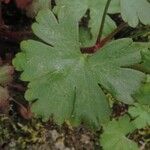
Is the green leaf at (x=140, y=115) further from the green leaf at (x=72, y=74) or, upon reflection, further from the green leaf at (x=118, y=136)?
the green leaf at (x=72, y=74)

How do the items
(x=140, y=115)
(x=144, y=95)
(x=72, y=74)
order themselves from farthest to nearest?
(x=140, y=115) → (x=144, y=95) → (x=72, y=74)

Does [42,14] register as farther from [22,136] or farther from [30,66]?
[22,136]

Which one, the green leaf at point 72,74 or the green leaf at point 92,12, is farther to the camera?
the green leaf at point 92,12

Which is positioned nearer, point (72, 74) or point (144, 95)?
point (72, 74)

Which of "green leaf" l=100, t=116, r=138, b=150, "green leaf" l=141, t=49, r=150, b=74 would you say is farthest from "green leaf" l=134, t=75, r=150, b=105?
"green leaf" l=100, t=116, r=138, b=150

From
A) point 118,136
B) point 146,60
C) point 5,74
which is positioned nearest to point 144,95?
point 146,60

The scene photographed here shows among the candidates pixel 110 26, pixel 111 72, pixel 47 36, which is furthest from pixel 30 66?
pixel 110 26

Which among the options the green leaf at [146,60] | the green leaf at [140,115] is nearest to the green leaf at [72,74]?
the green leaf at [146,60]

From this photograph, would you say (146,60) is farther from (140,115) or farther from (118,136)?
(118,136)

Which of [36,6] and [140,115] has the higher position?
[36,6]
